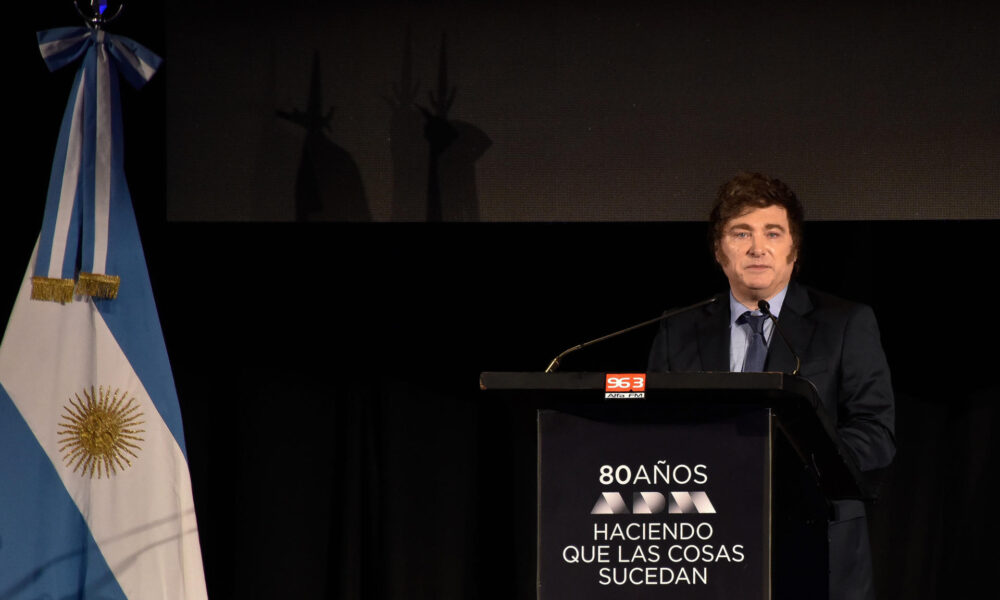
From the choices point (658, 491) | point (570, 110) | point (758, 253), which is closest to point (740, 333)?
point (758, 253)

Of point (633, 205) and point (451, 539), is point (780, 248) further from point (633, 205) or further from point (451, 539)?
point (451, 539)

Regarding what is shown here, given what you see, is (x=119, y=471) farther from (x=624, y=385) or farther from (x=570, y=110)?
(x=624, y=385)

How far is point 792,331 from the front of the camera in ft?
8.14

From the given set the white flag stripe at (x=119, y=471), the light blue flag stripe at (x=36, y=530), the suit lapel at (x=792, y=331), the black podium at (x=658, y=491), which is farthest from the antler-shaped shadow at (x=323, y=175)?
the black podium at (x=658, y=491)

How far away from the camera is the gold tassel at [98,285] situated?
339 centimetres

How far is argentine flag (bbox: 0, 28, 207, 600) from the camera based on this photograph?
336 centimetres

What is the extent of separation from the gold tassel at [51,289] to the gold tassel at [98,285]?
34mm

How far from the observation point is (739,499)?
1854mm

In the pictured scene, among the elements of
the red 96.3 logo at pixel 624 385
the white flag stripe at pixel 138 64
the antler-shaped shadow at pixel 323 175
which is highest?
the white flag stripe at pixel 138 64

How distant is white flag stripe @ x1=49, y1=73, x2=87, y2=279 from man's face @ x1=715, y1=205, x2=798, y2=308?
194 centimetres

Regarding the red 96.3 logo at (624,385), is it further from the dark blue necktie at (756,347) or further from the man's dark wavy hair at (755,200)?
the man's dark wavy hair at (755,200)

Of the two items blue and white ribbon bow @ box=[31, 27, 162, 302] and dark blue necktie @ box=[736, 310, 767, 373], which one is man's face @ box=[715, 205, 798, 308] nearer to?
dark blue necktie @ box=[736, 310, 767, 373]

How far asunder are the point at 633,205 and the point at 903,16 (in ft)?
3.49

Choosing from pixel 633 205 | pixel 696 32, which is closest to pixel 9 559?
pixel 633 205
